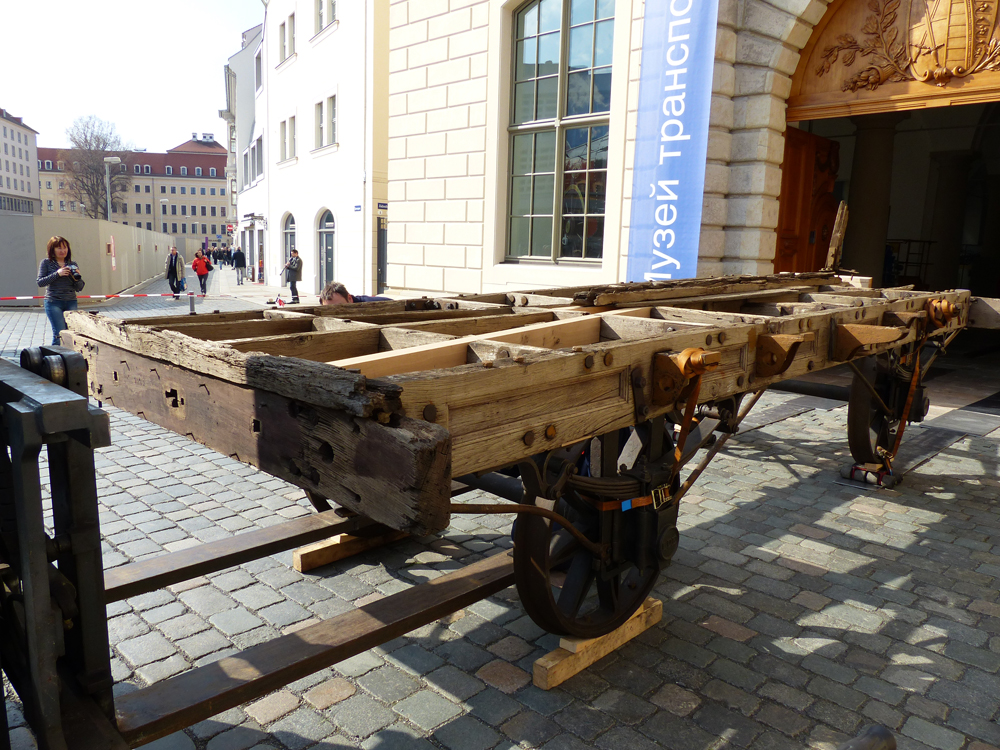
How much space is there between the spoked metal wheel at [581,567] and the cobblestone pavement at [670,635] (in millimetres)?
208

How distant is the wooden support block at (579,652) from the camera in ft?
9.30

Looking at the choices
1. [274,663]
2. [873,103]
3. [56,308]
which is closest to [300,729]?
[274,663]

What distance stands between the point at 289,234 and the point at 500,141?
1902 cm

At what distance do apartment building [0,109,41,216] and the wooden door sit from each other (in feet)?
302

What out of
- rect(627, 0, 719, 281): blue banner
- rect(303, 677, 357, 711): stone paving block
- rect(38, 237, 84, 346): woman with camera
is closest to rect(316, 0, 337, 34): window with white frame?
rect(38, 237, 84, 346): woman with camera

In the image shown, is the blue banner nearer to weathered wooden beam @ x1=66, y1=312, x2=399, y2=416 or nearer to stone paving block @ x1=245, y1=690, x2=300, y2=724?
stone paving block @ x1=245, y1=690, x2=300, y2=724

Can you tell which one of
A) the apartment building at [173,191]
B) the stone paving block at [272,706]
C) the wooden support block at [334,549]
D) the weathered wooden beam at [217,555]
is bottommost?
the stone paving block at [272,706]

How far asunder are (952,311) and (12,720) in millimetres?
4905

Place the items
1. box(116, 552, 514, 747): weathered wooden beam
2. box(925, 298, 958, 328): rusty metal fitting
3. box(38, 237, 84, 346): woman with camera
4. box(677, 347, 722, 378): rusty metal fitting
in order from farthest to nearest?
box(38, 237, 84, 346): woman with camera
box(925, 298, 958, 328): rusty metal fitting
box(677, 347, 722, 378): rusty metal fitting
box(116, 552, 514, 747): weathered wooden beam

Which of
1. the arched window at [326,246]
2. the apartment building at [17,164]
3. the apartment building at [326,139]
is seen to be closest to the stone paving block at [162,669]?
the apartment building at [326,139]

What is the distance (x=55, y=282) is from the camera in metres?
10.1

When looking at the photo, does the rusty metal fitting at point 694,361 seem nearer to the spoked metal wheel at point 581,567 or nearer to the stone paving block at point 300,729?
the spoked metal wheel at point 581,567

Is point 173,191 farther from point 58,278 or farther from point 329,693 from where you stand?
point 329,693

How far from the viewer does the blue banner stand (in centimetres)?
887
